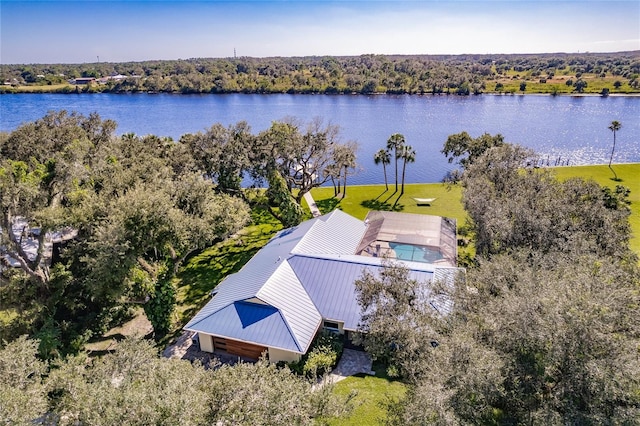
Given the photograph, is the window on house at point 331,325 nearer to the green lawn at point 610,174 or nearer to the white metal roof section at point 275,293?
the white metal roof section at point 275,293

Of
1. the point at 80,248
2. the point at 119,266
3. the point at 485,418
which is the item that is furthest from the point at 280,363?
the point at 80,248

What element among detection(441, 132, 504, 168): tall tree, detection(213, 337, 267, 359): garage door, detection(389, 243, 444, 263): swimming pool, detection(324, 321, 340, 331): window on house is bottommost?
detection(213, 337, 267, 359): garage door

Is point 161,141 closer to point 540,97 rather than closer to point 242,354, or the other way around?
point 242,354

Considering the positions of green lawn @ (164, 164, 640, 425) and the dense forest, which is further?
green lawn @ (164, 164, 640, 425)

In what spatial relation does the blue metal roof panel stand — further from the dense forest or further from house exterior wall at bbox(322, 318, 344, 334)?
house exterior wall at bbox(322, 318, 344, 334)

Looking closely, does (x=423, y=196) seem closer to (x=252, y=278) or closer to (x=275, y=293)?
(x=252, y=278)

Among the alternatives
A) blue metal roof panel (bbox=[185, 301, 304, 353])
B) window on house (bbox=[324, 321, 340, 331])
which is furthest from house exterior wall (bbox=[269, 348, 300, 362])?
window on house (bbox=[324, 321, 340, 331])

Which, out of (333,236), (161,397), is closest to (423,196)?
(333,236)
